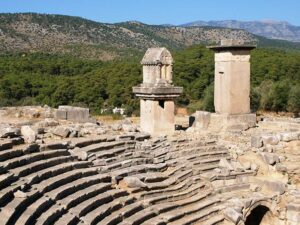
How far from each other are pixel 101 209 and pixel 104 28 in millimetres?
81127

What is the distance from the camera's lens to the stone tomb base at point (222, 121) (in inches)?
696

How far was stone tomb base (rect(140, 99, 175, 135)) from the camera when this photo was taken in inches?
634

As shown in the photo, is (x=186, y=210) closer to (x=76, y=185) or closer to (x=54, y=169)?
(x=76, y=185)

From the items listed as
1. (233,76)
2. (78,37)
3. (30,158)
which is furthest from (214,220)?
(78,37)

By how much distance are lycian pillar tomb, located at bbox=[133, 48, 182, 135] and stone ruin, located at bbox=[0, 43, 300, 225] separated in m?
0.05

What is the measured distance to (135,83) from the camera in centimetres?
3738

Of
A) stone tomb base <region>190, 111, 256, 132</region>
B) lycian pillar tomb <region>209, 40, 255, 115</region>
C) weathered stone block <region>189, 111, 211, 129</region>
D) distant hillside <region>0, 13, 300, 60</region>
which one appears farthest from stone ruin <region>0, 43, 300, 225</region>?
distant hillside <region>0, 13, 300, 60</region>

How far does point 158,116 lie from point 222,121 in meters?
2.79

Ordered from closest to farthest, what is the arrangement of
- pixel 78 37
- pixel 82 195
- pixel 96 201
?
pixel 82 195 → pixel 96 201 → pixel 78 37

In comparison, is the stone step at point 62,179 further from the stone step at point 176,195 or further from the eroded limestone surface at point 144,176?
the stone step at point 176,195

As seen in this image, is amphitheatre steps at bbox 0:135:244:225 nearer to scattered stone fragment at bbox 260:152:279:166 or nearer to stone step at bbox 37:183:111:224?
stone step at bbox 37:183:111:224

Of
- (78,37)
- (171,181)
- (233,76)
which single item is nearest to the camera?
(171,181)

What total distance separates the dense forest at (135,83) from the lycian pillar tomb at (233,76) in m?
12.4

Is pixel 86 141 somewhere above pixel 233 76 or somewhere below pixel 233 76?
below
